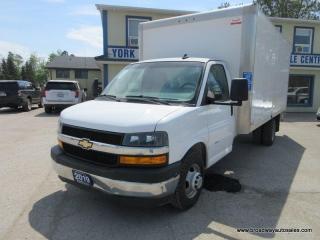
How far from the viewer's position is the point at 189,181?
14.1 ft

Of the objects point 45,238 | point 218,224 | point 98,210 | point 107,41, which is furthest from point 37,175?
point 107,41

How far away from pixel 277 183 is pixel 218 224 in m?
2.10

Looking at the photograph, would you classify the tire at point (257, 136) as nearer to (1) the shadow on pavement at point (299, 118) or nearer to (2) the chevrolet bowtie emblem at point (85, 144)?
(2) the chevrolet bowtie emblem at point (85, 144)

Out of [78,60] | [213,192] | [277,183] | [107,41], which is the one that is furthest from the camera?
[78,60]

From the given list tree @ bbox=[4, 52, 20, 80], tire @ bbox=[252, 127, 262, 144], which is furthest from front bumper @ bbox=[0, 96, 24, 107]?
tree @ bbox=[4, 52, 20, 80]

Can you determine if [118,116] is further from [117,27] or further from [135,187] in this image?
[117,27]

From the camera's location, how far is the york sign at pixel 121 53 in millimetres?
17438

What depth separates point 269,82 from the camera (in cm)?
724

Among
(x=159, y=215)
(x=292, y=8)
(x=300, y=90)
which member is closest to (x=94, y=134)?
(x=159, y=215)

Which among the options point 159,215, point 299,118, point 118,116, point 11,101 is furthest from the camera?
point 11,101

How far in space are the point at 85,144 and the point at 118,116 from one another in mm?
572

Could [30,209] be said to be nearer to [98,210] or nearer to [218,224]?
[98,210]

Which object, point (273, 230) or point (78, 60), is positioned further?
point (78, 60)

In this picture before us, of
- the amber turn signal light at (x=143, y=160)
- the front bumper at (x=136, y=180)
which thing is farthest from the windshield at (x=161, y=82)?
the front bumper at (x=136, y=180)
